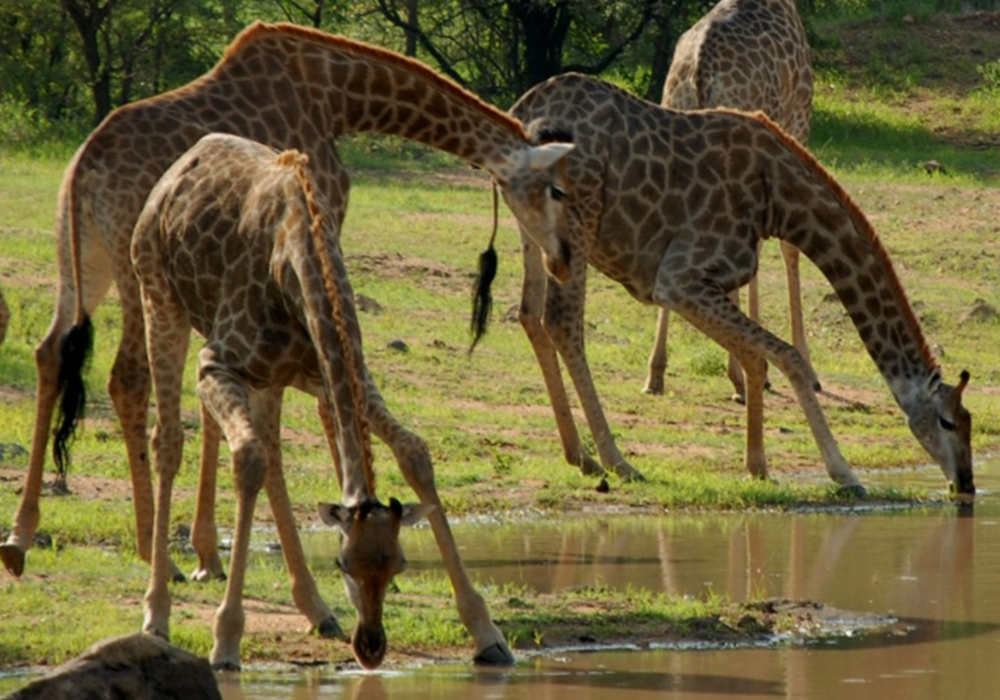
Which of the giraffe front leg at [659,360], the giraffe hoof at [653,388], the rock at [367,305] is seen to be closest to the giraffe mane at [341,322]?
the giraffe front leg at [659,360]

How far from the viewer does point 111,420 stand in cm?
1213

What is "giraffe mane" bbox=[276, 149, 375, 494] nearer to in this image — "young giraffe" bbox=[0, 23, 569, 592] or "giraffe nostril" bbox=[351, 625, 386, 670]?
"giraffe nostril" bbox=[351, 625, 386, 670]

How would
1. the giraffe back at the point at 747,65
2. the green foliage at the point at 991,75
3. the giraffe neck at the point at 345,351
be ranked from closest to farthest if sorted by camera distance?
the giraffe neck at the point at 345,351
the giraffe back at the point at 747,65
the green foliage at the point at 991,75

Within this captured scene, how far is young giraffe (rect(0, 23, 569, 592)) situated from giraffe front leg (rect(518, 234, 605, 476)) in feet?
6.38

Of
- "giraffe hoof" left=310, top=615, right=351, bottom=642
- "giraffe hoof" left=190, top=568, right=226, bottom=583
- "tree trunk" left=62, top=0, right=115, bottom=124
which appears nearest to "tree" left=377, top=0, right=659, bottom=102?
"tree trunk" left=62, top=0, right=115, bottom=124

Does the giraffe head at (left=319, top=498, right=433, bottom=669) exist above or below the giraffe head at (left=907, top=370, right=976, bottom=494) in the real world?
above

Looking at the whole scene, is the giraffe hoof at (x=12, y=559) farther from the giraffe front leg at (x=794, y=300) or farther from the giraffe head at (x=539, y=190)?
the giraffe front leg at (x=794, y=300)

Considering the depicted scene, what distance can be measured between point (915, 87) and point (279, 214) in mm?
21911

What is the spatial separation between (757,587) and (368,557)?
10.2 feet

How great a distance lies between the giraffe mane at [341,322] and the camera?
20.6 feet

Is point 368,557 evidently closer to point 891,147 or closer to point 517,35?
point 891,147

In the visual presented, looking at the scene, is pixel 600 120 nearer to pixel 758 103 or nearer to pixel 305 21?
pixel 758 103

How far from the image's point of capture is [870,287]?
1102 cm

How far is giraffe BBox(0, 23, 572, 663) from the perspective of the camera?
343 inches
